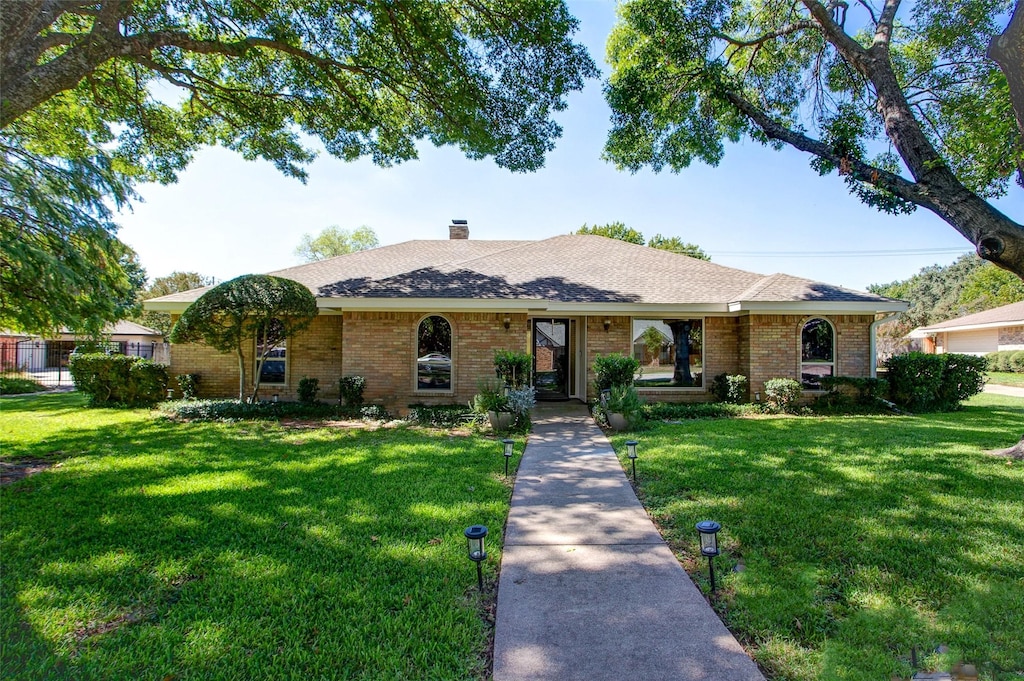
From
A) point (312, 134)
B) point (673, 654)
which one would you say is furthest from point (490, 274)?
point (673, 654)

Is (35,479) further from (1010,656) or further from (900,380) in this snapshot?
(900,380)

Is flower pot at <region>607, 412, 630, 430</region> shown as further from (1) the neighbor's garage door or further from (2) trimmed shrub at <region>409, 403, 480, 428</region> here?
(1) the neighbor's garage door

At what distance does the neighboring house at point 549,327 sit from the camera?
36.1ft

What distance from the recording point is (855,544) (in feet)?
12.5

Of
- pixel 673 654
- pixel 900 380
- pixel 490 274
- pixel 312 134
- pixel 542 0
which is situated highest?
pixel 542 0

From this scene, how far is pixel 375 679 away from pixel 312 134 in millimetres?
11961

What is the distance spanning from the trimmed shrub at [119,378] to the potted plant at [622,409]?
37.8 ft

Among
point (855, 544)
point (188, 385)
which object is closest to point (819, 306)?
point (855, 544)

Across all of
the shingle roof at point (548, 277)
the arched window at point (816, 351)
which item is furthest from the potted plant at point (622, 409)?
the arched window at point (816, 351)

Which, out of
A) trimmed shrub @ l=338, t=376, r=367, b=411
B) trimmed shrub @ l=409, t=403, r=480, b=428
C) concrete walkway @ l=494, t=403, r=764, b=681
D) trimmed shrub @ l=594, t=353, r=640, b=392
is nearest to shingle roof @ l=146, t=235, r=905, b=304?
trimmed shrub @ l=338, t=376, r=367, b=411

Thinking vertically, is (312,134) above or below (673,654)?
above

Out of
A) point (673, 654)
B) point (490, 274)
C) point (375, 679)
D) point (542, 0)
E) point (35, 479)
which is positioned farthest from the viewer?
point (490, 274)

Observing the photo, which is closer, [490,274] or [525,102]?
[525,102]

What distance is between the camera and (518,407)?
29.4 feet
